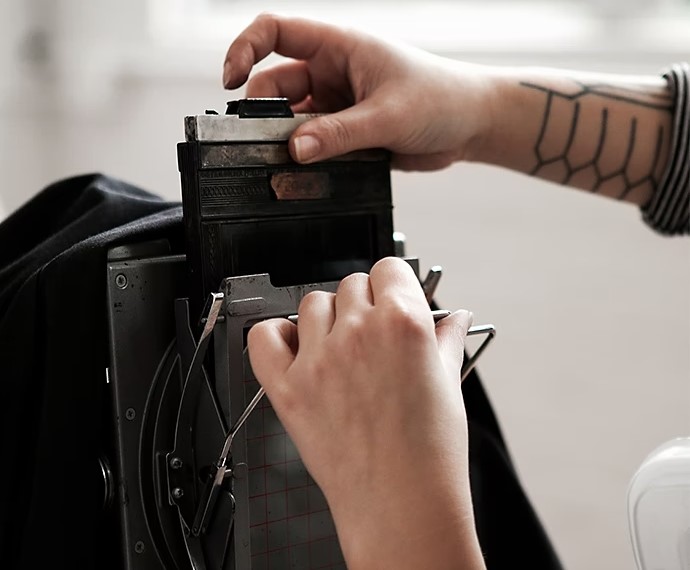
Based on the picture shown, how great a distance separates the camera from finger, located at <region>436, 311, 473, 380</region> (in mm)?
632

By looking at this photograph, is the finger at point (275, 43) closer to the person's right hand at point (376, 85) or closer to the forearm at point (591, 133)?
the person's right hand at point (376, 85)

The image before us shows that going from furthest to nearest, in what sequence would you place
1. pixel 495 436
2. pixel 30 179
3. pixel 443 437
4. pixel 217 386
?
pixel 30 179 → pixel 495 436 → pixel 217 386 → pixel 443 437

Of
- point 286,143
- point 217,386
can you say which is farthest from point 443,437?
point 286,143

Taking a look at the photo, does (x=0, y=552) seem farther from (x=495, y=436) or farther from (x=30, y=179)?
(x=30, y=179)

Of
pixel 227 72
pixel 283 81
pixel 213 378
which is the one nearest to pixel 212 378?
pixel 213 378

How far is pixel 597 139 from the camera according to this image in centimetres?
119

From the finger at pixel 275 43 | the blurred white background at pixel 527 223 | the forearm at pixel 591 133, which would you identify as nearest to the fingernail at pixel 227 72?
the finger at pixel 275 43

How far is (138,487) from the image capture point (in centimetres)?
72

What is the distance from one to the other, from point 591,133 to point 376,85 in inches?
13.2

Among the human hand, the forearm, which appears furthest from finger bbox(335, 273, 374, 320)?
the forearm

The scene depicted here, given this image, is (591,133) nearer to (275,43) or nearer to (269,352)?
(275,43)

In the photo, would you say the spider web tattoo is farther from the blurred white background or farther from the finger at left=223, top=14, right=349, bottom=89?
the blurred white background

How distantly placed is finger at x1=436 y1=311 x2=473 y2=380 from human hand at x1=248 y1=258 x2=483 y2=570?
0.05ft

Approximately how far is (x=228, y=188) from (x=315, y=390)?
7.9 inches
